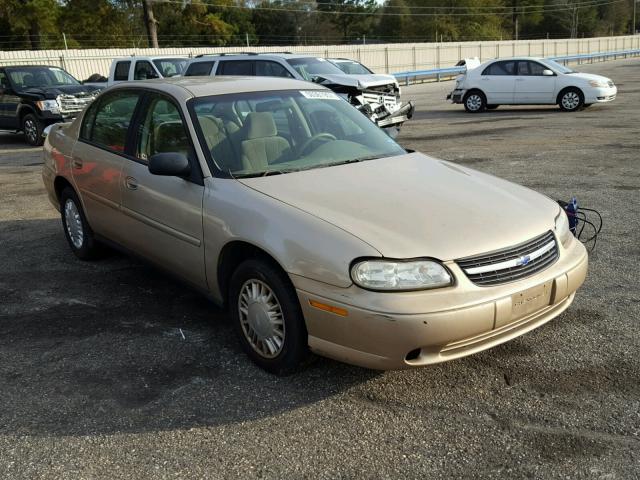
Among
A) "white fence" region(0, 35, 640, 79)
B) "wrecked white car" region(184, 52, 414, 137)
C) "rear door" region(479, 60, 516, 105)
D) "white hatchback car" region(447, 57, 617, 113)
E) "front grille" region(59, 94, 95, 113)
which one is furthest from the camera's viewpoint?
"white fence" region(0, 35, 640, 79)

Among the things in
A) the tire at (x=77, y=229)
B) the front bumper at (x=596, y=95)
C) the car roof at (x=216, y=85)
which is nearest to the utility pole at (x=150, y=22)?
the front bumper at (x=596, y=95)

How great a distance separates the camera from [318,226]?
10.9 ft

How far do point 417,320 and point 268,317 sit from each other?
93 centimetres

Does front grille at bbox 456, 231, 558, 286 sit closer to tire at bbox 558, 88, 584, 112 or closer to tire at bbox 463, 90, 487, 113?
tire at bbox 558, 88, 584, 112

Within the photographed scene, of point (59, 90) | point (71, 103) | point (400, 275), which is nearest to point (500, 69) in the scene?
point (71, 103)

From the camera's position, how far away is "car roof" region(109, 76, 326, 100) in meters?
4.52

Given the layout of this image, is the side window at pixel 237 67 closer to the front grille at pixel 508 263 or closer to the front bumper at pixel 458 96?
the front bumper at pixel 458 96

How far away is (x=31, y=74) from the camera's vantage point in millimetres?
15312

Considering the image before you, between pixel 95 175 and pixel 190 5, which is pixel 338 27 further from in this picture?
pixel 95 175

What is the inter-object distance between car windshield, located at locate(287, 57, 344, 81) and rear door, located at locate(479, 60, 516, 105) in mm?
5524

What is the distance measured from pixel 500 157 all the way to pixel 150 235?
25.0 ft

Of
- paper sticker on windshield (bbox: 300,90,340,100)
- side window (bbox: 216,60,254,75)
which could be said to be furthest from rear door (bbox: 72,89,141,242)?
side window (bbox: 216,60,254,75)

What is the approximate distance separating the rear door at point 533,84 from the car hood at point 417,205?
1476 cm

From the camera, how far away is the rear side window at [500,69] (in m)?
18.2
